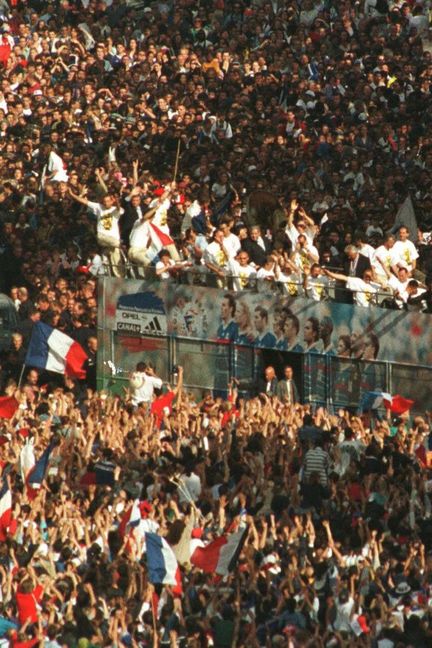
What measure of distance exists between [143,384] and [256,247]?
9.20 feet

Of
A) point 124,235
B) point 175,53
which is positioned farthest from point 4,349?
point 175,53

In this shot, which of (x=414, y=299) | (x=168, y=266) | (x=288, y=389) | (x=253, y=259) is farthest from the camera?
(x=168, y=266)

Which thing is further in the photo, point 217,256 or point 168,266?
point 168,266

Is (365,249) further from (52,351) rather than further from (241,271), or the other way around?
(52,351)

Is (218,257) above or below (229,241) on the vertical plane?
below

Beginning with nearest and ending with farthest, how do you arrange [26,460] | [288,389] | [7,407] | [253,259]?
[26,460] → [7,407] → [288,389] → [253,259]

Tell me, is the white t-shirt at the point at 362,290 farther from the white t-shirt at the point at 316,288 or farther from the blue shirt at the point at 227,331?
the blue shirt at the point at 227,331

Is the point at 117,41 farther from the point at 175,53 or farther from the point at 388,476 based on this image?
the point at 388,476

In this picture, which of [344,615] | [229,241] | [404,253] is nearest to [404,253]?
[404,253]

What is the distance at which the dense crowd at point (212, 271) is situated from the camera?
86.1ft

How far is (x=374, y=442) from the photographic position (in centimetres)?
3183

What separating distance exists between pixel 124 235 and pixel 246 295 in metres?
2.86

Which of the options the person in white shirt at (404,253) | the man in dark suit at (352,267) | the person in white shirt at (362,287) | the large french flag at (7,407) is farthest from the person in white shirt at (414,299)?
the large french flag at (7,407)

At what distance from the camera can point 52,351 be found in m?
37.1
